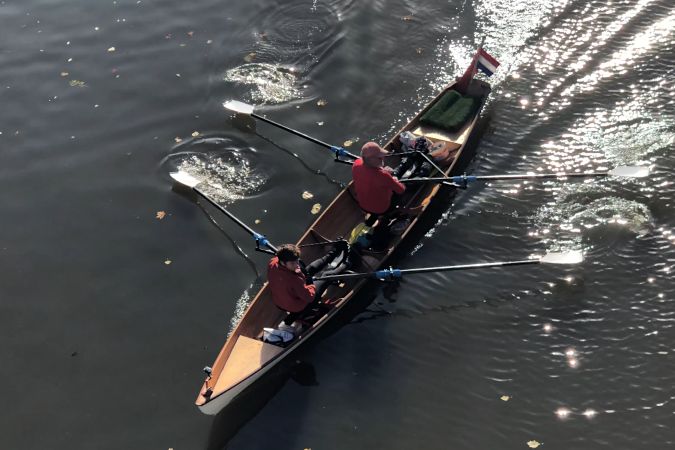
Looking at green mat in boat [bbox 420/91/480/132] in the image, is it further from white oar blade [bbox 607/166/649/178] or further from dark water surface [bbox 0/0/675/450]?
white oar blade [bbox 607/166/649/178]

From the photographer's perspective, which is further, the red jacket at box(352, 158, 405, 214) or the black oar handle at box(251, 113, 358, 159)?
the black oar handle at box(251, 113, 358, 159)

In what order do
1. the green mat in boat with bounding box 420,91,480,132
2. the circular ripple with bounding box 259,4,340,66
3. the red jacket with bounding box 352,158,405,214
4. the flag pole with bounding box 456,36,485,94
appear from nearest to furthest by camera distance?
the red jacket with bounding box 352,158,405,214
the green mat in boat with bounding box 420,91,480,132
the flag pole with bounding box 456,36,485,94
the circular ripple with bounding box 259,4,340,66

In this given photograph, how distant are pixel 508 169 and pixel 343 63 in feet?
20.3

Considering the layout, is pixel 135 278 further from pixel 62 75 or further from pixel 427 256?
pixel 62 75

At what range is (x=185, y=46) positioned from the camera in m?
19.2

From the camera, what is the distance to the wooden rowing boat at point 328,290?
1068 centimetres

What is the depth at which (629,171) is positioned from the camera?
1348 centimetres

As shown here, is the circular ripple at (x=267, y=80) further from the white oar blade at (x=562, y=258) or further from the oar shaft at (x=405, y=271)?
the white oar blade at (x=562, y=258)

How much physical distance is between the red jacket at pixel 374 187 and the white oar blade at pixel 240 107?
4688 millimetres

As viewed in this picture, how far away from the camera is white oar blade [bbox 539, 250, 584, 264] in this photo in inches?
477

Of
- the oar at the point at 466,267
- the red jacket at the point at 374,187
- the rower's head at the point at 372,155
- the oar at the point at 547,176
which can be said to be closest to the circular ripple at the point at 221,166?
the red jacket at the point at 374,187

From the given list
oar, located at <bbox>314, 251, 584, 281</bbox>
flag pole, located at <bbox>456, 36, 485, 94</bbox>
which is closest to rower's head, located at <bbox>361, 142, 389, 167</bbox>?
oar, located at <bbox>314, 251, 584, 281</bbox>

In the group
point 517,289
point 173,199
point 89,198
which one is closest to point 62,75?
point 89,198

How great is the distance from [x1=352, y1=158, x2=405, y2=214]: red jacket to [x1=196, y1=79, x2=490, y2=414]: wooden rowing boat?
2.88 ft
